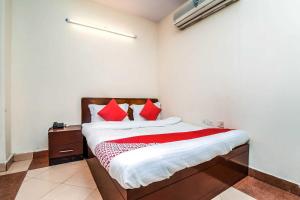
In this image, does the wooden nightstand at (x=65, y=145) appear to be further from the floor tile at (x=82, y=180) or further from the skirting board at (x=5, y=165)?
the skirting board at (x=5, y=165)

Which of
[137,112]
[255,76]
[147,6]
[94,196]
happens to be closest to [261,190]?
[255,76]

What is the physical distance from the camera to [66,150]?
2.37 metres

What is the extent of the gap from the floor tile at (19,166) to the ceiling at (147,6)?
317 cm

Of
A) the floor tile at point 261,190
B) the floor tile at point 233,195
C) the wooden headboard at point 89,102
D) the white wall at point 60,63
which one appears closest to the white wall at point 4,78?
the white wall at point 60,63

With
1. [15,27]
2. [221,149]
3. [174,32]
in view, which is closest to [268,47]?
[221,149]

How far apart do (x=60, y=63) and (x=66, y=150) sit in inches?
59.9

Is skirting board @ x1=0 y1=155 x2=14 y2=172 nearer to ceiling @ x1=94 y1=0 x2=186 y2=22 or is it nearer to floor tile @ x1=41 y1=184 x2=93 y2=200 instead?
floor tile @ x1=41 y1=184 x2=93 y2=200

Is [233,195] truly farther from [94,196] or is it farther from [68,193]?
[68,193]

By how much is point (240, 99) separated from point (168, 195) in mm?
1655

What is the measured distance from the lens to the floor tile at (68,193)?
5.16ft

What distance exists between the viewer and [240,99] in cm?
216

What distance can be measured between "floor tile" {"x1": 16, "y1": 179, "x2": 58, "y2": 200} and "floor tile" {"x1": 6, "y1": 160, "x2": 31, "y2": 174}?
1.47 ft

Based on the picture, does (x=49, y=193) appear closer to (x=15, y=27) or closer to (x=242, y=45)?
(x=15, y=27)

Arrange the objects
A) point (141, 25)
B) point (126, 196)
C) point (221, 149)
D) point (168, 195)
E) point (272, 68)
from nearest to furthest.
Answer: point (126, 196)
point (168, 195)
point (221, 149)
point (272, 68)
point (141, 25)
